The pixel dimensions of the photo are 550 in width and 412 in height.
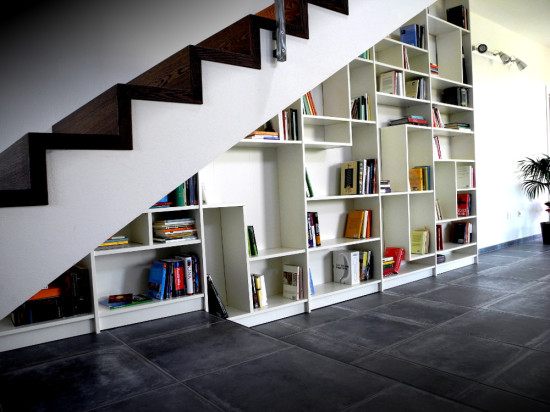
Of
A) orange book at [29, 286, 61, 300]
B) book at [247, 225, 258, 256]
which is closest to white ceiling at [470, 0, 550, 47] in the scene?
book at [247, 225, 258, 256]

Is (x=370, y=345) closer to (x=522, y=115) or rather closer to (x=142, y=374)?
(x=142, y=374)

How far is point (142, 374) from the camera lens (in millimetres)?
2096

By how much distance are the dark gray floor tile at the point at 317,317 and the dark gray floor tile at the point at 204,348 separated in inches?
31.1

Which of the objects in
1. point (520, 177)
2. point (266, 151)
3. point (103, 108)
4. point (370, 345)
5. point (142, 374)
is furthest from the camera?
point (520, 177)

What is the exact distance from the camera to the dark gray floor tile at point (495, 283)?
4.23 m

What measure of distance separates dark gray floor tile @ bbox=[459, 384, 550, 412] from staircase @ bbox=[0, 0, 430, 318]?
5.04ft

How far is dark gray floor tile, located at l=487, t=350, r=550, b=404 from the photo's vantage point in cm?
207

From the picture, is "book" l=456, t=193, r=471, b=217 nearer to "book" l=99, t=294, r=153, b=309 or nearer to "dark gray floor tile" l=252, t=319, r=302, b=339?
"dark gray floor tile" l=252, t=319, r=302, b=339

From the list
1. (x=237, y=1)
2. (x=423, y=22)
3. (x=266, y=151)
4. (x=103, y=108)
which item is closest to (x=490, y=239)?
(x=423, y=22)

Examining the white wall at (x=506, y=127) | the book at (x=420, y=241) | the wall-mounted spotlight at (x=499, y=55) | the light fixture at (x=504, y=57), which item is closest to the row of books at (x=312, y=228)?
the book at (x=420, y=241)

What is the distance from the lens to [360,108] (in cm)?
420

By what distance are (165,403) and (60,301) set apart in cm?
120

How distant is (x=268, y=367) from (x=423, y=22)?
4156mm

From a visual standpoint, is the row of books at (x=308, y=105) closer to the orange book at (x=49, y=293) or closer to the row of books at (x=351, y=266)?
the row of books at (x=351, y=266)
